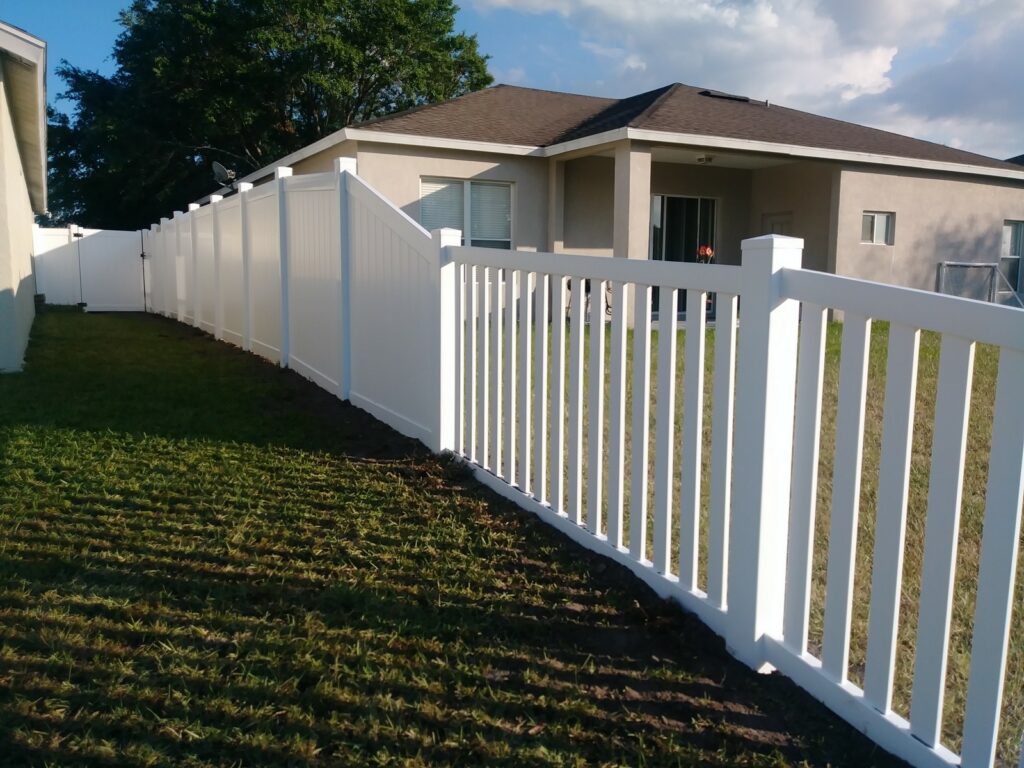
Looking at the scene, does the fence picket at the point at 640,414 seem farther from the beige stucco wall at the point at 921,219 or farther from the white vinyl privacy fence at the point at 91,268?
the white vinyl privacy fence at the point at 91,268

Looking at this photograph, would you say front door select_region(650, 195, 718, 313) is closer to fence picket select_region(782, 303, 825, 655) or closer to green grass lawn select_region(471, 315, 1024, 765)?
green grass lawn select_region(471, 315, 1024, 765)

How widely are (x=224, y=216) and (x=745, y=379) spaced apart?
31.3 feet

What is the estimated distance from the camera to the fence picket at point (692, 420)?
2.98 metres

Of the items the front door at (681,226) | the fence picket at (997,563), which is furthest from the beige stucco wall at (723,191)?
the fence picket at (997,563)

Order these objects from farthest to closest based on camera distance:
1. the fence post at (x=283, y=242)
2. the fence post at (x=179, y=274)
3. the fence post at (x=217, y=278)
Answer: the fence post at (x=179, y=274) → the fence post at (x=217, y=278) → the fence post at (x=283, y=242)

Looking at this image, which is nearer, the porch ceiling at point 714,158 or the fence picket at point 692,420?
the fence picket at point 692,420

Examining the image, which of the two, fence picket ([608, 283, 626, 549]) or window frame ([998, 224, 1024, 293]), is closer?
fence picket ([608, 283, 626, 549])

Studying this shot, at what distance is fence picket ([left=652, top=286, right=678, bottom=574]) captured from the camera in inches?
121

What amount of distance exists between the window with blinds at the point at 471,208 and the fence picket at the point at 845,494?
10.9 metres

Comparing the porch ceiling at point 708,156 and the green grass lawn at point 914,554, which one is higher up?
the porch ceiling at point 708,156

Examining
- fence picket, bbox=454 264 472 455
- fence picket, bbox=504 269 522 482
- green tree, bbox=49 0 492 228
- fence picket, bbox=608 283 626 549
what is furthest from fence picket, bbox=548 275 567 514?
green tree, bbox=49 0 492 228

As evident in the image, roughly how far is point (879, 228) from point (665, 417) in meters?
13.4

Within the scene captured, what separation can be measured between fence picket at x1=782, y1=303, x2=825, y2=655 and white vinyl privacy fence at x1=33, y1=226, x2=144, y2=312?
19.6 metres

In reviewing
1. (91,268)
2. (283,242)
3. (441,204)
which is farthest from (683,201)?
(91,268)
